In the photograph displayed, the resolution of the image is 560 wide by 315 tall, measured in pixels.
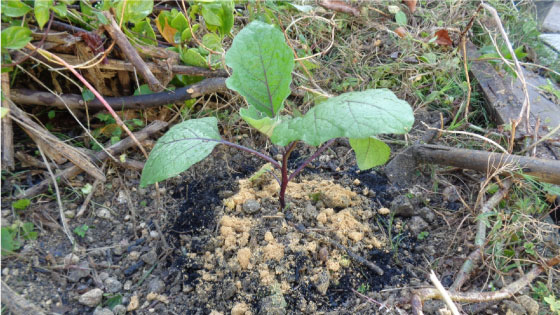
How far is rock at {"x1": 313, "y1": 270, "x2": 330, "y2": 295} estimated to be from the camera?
54.7 inches

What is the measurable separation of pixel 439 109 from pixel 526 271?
87 centimetres

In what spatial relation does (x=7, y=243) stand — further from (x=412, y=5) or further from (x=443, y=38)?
(x=412, y=5)

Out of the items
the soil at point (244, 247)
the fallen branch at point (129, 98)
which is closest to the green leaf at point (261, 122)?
the soil at point (244, 247)

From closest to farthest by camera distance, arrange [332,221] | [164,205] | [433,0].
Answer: [332,221], [164,205], [433,0]

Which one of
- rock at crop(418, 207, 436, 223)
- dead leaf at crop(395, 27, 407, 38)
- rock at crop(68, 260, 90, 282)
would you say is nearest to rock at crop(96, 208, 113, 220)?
rock at crop(68, 260, 90, 282)

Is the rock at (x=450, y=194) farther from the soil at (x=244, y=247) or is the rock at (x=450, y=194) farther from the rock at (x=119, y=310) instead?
the rock at (x=119, y=310)

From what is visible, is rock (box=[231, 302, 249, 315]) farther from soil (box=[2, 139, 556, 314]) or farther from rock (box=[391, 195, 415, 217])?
rock (box=[391, 195, 415, 217])

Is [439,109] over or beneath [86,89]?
beneath

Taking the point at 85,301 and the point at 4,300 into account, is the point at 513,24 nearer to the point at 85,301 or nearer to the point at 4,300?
the point at 85,301

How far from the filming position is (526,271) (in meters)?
1.46

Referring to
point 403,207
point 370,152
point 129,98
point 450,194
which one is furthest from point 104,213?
point 450,194

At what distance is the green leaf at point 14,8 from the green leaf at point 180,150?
628 millimetres

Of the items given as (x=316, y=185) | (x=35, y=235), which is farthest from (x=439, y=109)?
(x=35, y=235)

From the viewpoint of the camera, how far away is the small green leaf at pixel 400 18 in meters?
2.38
